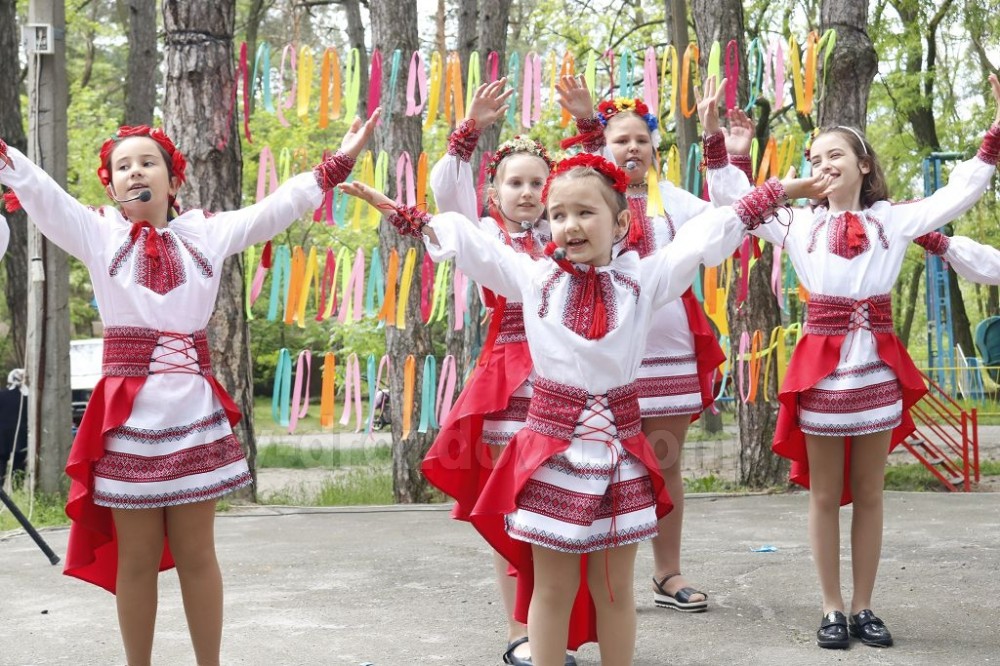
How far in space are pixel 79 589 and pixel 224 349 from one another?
2.35 metres

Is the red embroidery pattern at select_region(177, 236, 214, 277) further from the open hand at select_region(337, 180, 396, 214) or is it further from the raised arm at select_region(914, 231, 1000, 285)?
the raised arm at select_region(914, 231, 1000, 285)

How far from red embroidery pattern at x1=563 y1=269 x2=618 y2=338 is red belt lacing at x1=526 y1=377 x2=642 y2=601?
0.17 m

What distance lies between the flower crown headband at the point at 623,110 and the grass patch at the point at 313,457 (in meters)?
9.00

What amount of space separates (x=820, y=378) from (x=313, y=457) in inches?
430

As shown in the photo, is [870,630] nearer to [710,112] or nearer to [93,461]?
[710,112]

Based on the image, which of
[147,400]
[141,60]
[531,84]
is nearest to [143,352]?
[147,400]

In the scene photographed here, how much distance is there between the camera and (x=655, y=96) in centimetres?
654

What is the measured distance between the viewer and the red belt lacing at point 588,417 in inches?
120

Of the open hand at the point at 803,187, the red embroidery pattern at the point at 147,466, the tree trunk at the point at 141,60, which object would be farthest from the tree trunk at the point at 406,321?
the tree trunk at the point at 141,60

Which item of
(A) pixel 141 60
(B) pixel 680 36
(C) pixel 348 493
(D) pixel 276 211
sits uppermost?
(A) pixel 141 60

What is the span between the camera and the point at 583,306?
3086 millimetres

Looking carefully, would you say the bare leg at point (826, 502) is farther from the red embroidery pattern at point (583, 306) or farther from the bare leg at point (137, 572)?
the bare leg at point (137, 572)

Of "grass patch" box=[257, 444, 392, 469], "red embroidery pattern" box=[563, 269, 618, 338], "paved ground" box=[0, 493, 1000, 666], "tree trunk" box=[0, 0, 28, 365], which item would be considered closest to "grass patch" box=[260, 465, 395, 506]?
"paved ground" box=[0, 493, 1000, 666]

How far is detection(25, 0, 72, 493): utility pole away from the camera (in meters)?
7.30
